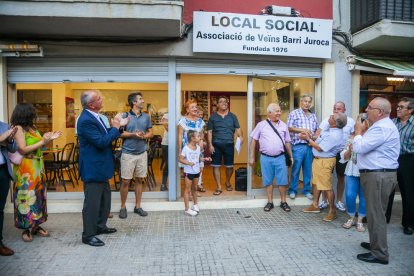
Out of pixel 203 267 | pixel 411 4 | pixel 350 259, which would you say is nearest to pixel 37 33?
pixel 203 267

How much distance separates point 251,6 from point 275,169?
3329 mm

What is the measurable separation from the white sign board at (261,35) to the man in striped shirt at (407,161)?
201 centimetres

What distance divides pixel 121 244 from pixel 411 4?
6.71m

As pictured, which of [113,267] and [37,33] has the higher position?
[37,33]

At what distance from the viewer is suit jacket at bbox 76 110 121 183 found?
14.8ft

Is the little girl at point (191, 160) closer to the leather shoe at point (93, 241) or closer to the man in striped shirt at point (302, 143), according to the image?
the leather shoe at point (93, 241)

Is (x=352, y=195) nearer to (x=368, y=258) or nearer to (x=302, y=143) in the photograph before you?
(x=368, y=258)

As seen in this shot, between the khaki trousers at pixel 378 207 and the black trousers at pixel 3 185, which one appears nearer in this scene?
the khaki trousers at pixel 378 207

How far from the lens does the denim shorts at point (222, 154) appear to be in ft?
24.1

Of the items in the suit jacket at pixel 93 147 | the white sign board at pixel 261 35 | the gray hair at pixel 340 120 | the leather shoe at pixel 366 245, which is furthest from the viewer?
the white sign board at pixel 261 35

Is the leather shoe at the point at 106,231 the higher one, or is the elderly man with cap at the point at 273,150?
the elderly man with cap at the point at 273,150

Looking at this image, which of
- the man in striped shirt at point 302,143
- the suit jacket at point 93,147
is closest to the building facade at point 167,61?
the man in striped shirt at point 302,143

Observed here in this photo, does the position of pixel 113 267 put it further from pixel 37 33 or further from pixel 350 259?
pixel 37 33

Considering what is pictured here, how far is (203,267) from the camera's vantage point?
13.4 feet
